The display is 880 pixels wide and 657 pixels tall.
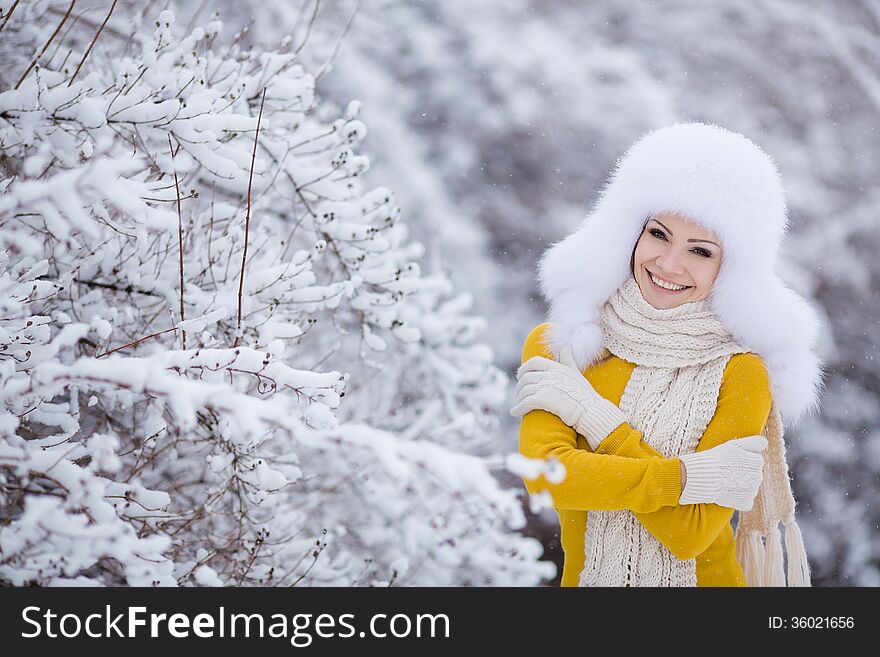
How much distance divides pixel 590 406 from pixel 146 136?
1169 millimetres

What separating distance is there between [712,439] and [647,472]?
187 millimetres

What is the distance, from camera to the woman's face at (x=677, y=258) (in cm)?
162

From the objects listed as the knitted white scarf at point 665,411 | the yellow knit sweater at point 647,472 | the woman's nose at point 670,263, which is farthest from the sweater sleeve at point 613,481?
the woman's nose at point 670,263

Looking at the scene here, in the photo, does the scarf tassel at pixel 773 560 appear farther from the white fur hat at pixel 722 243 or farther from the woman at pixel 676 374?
the white fur hat at pixel 722 243

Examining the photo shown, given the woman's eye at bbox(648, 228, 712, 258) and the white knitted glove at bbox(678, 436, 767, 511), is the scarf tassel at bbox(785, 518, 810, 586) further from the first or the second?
the woman's eye at bbox(648, 228, 712, 258)

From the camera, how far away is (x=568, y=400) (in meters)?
1.62

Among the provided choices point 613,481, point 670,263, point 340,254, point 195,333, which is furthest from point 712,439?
point 340,254

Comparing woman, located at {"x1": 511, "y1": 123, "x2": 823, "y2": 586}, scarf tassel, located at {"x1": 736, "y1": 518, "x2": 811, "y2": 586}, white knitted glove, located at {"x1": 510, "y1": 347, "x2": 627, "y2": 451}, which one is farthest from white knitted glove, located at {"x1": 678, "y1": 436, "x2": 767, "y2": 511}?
scarf tassel, located at {"x1": 736, "y1": 518, "x2": 811, "y2": 586}

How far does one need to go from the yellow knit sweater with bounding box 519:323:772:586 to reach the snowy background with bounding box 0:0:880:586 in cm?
21

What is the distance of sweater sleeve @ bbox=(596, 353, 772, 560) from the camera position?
152cm

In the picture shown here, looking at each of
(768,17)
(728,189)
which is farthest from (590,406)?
(768,17)

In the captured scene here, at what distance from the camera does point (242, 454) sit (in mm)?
1982

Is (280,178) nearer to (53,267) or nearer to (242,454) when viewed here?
(53,267)

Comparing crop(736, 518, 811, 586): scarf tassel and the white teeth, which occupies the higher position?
the white teeth
